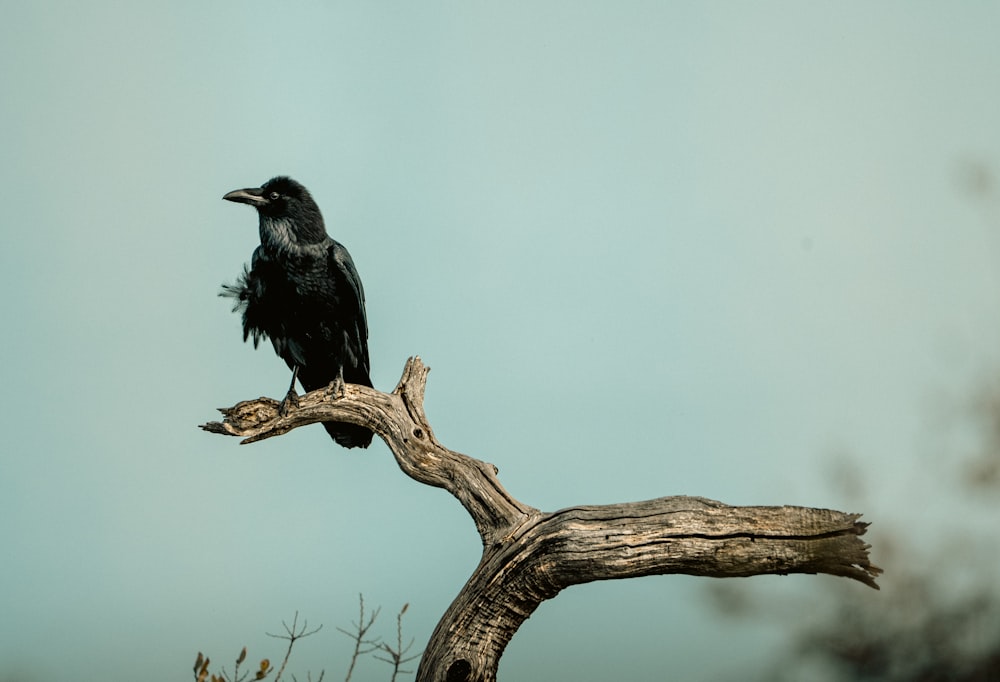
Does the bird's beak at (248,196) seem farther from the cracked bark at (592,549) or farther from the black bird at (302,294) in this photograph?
the cracked bark at (592,549)

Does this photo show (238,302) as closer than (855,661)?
Yes

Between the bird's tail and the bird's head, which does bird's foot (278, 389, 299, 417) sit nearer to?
the bird's tail

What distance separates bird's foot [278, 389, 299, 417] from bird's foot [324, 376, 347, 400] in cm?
16

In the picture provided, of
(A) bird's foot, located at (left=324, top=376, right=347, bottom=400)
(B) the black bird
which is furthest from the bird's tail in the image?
(A) bird's foot, located at (left=324, top=376, right=347, bottom=400)

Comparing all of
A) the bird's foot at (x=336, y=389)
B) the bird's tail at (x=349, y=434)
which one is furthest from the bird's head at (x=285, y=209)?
the bird's tail at (x=349, y=434)

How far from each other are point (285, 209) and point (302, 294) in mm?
493

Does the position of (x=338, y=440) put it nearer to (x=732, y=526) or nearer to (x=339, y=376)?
(x=339, y=376)

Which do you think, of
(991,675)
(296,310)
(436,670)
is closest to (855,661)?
(991,675)

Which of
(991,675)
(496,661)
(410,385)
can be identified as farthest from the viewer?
(991,675)

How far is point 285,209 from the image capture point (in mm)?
5430

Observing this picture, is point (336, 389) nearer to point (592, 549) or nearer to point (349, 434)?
point (349, 434)

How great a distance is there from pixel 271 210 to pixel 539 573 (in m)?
2.56

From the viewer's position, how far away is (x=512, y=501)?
4.37m

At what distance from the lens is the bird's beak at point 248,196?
5.50m
